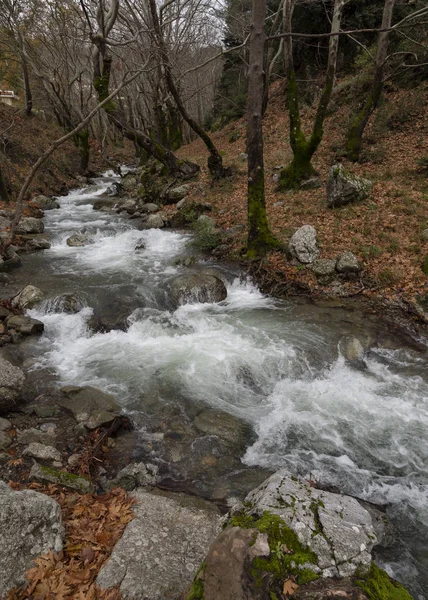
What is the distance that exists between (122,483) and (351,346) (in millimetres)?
5108

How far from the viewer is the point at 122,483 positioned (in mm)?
4453

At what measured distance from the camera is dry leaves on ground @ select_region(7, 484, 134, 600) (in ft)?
9.48

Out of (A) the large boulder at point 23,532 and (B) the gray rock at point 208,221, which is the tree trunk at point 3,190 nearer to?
(B) the gray rock at point 208,221

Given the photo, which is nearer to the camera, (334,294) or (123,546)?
(123,546)

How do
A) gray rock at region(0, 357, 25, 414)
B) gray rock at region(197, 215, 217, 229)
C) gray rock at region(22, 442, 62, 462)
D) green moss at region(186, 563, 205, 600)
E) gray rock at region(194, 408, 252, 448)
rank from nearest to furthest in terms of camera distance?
green moss at region(186, 563, 205, 600), gray rock at region(22, 442, 62, 462), gray rock at region(194, 408, 252, 448), gray rock at region(0, 357, 25, 414), gray rock at region(197, 215, 217, 229)

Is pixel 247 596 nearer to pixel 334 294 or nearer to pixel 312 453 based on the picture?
pixel 312 453

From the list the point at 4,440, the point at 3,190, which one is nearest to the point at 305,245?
the point at 4,440

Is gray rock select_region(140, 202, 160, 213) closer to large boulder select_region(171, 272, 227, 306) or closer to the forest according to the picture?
the forest

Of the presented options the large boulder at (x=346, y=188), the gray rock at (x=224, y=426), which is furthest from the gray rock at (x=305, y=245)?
the gray rock at (x=224, y=426)

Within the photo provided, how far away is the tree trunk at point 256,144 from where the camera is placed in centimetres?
792

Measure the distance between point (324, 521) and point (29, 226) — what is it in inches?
570

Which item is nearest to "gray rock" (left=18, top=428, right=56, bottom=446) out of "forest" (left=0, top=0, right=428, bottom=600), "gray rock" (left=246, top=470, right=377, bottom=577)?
"forest" (left=0, top=0, right=428, bottom=600)

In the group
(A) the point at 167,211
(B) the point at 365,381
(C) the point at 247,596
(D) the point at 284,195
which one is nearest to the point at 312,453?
(B) the point at 365,381

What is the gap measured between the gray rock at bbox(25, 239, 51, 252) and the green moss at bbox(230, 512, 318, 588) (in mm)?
12366
